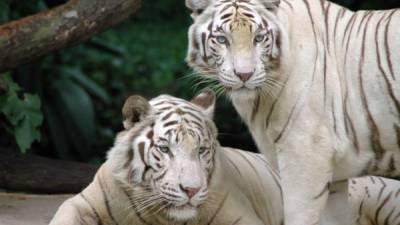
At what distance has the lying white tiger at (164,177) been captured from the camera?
395 cm

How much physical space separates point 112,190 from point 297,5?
1083mm

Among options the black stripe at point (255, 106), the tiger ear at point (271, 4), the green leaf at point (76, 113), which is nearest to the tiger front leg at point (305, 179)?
the black stripe at point (255, 106)

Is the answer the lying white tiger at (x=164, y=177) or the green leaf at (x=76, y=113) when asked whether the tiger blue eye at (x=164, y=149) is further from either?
the green leaf at (x=76, y=113)

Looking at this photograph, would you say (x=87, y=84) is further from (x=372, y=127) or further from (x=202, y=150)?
(x=372, y=127)

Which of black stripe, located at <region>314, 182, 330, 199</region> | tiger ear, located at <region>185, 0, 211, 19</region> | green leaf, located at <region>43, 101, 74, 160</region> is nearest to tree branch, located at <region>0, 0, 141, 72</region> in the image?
tiger ear, located at <region>185, 0, 211, 19</region>

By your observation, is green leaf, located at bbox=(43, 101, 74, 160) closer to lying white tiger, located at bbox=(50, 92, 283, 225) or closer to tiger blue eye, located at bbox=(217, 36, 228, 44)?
lying white tiger, located at bbox=(50, 92, 283, 225)

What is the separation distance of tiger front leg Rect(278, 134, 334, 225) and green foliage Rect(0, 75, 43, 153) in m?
1.86

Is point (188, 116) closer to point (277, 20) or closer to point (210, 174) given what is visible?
point (210, 174)

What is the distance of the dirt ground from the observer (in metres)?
4.76

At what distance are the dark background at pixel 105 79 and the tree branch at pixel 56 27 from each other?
72cm

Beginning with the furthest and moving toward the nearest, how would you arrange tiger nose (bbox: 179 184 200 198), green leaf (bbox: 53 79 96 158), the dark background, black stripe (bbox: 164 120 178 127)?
green leaf (bbox: 53 79 96 158)
the dark background
black stripe (bbox: 164 120 178 127)
tiger nose (bbox: 179 184 200 198)

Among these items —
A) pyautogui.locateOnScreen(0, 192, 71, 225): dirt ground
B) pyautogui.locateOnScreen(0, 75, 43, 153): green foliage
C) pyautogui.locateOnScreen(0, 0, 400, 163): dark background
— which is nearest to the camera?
pyautogui.locateOnScreen(0, 192, 71, 225): dirt ground

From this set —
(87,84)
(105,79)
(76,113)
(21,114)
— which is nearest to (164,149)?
(21,114)

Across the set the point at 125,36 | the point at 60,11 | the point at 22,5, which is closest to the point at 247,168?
the point at 60,11
